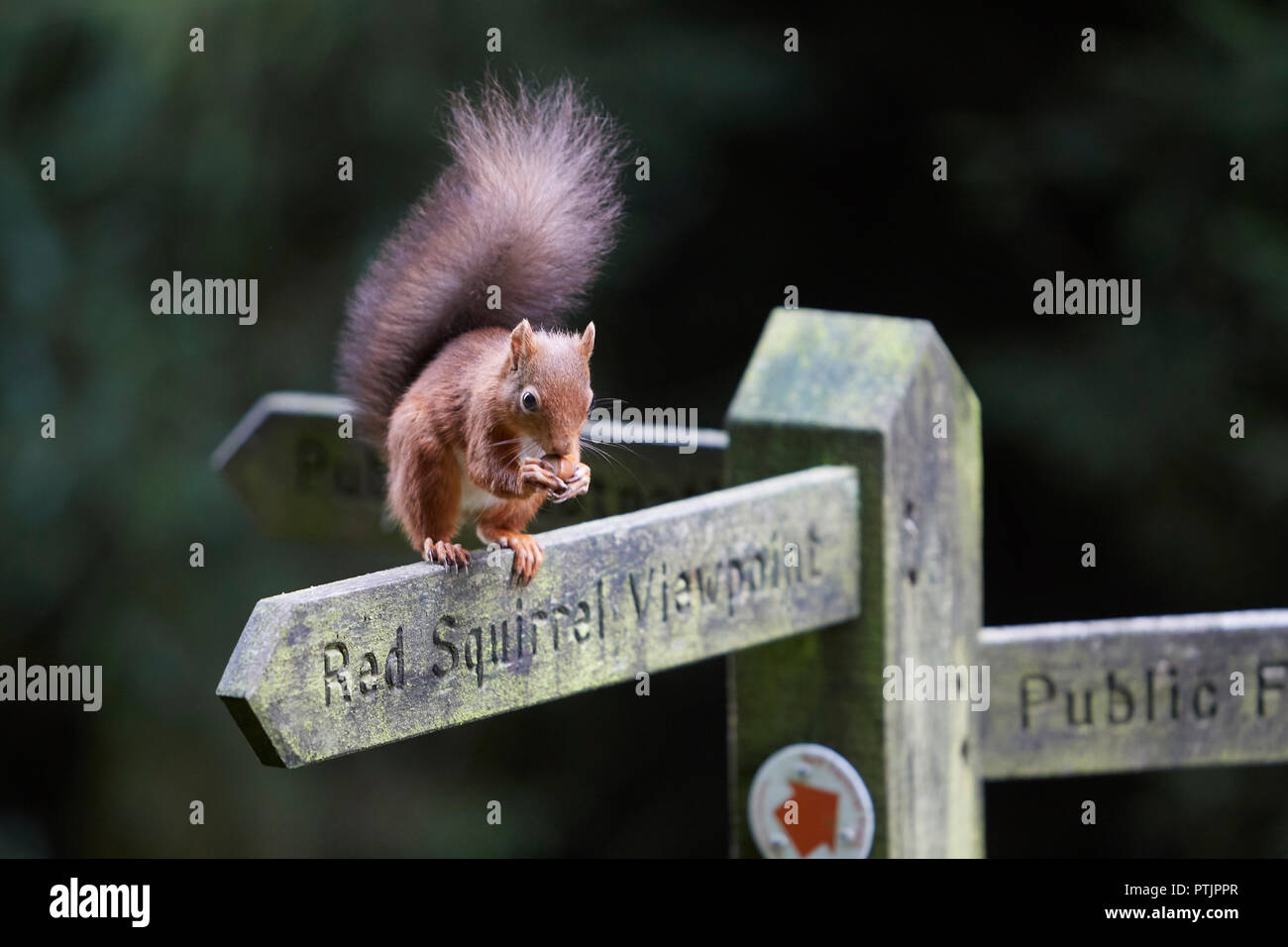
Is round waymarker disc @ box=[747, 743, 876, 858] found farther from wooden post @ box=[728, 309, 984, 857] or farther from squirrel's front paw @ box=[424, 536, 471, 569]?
squirrel's front paw @ box=[424, 536, 471, 569]

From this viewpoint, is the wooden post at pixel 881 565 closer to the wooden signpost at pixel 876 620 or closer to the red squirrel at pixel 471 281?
the wooden signpost at pixel 876 620

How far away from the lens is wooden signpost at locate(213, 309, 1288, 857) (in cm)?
164

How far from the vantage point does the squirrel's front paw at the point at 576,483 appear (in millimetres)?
1438

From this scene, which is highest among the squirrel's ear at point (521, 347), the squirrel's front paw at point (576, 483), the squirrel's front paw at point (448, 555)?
the squirrel's ear at point (521, 347)

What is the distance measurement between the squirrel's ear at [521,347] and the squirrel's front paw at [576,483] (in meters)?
0.10

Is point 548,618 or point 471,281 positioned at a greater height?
point 471,281

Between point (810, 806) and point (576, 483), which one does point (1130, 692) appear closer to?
point (810, 806)

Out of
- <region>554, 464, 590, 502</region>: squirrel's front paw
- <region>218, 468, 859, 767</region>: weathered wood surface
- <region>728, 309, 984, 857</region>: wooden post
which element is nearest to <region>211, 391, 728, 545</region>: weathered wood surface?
<region>728, 309, 984, 857</region>: wooden post

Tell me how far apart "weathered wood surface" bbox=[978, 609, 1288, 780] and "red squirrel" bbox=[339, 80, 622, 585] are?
659 millimetres

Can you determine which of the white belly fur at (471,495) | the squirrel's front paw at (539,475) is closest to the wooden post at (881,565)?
the white belly fur at (471,495)

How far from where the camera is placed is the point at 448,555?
1.39 metres

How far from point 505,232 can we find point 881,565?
53cm

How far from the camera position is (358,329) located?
1.76 meters

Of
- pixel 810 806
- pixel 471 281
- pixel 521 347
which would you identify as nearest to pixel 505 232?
pixel 471 281
